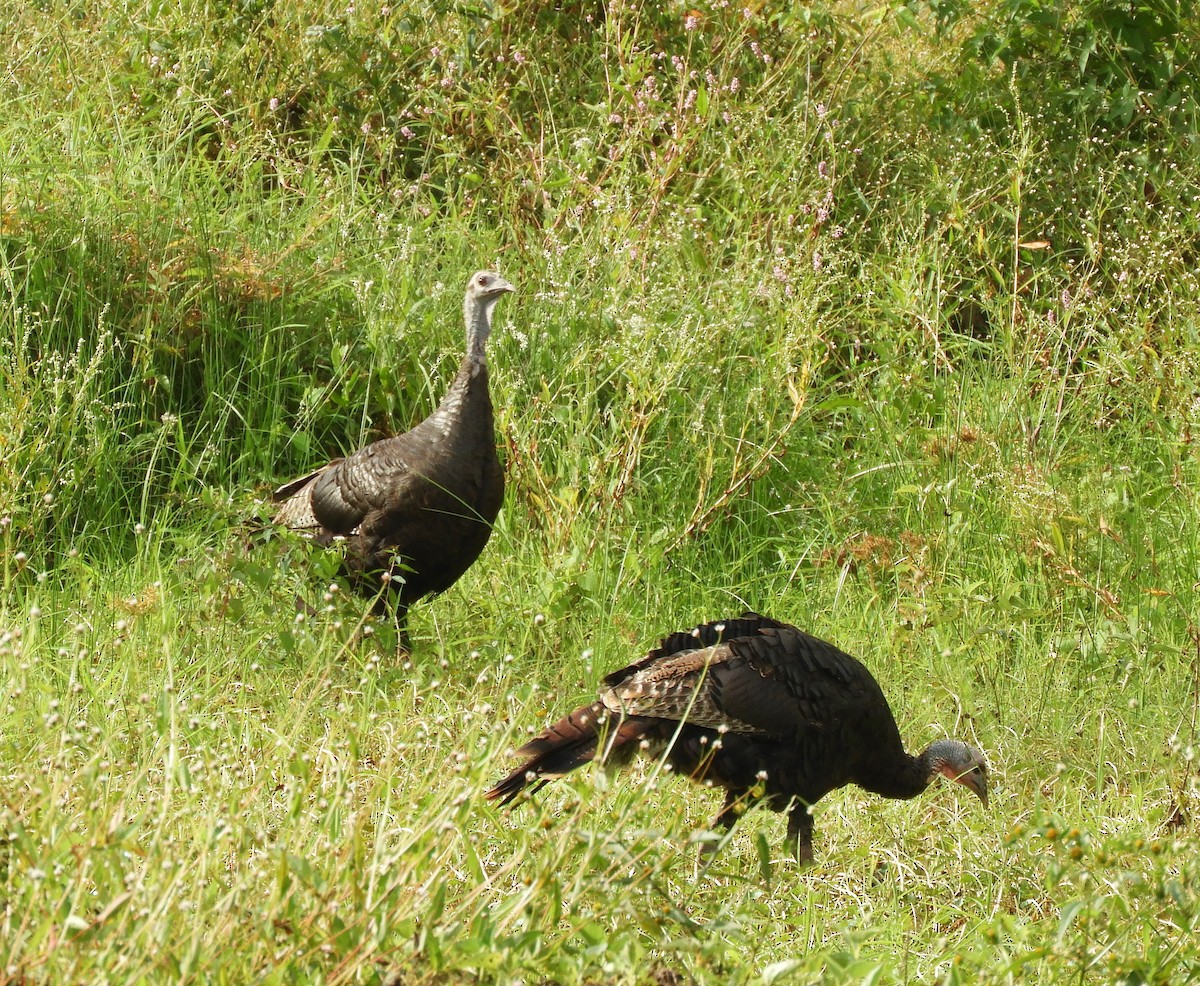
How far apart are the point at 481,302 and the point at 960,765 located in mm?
2239

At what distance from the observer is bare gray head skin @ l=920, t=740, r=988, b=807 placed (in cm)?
426

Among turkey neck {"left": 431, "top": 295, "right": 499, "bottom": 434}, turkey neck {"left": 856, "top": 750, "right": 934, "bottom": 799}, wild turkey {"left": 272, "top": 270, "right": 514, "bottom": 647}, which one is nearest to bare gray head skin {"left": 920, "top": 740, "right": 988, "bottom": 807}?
turkey neck {"left": 856, "top": 750, "right": 934, "bottom": 799}

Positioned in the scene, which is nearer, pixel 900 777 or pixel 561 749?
pixel 561 749

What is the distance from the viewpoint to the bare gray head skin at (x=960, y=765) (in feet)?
14.0

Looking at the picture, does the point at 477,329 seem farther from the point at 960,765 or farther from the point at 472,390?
the point at 960,765

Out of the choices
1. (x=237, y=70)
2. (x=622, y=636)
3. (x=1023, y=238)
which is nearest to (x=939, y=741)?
(x=622, y=636)

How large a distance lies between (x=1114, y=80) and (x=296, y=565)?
4.59m

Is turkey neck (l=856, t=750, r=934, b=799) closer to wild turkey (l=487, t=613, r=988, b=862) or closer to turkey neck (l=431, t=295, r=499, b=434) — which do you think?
wild turkey (l=487, t=613, r=988, b=862)

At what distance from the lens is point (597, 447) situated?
577cm

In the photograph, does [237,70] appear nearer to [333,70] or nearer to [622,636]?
[333,70]

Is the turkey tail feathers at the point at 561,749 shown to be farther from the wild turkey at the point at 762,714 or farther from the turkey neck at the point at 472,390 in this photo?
the turkey neck at the point at 472,390

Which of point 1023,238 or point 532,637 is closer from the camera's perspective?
point 532,637

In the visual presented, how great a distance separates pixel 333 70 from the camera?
23.8 ft

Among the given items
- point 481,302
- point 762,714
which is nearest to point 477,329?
point 481,302
